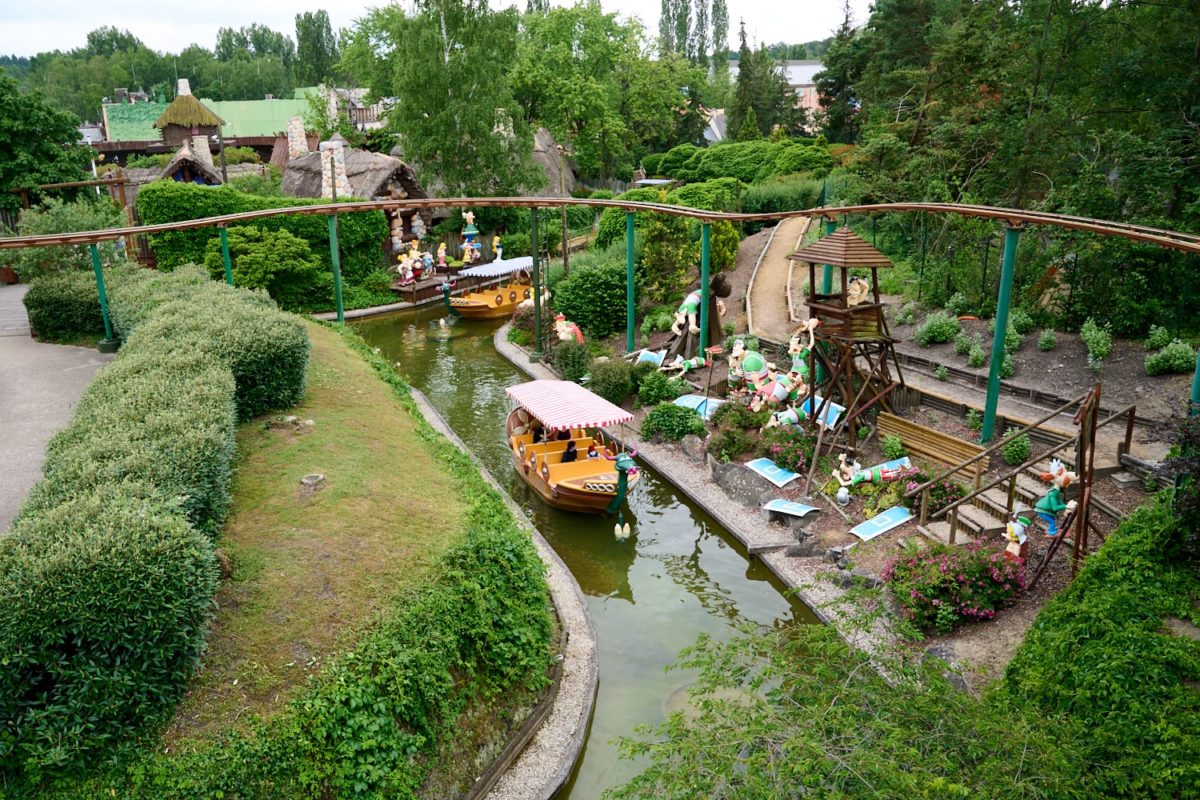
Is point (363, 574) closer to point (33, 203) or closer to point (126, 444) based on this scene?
point (126, 444)

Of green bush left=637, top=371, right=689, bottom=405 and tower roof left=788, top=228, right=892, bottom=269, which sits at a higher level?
tower roof left=788, top=228, right=892, bottom=269

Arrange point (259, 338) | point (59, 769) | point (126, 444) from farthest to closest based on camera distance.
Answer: point (259, 338) < point (126, 444) < point (59, 769)

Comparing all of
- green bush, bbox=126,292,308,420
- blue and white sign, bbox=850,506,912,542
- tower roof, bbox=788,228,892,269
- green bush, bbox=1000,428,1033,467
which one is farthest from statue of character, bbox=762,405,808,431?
green bush, bbox=126,292,308,420

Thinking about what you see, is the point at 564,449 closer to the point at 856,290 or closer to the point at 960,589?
the point at 856,290

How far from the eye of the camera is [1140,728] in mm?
7199

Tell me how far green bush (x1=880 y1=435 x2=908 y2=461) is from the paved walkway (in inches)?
525

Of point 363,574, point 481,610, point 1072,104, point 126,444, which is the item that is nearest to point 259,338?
point 126,444

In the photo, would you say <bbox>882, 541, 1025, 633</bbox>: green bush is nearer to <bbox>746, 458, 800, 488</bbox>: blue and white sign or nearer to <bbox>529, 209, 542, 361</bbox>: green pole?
<bbox>746, 458, 800, 488</bbox>: blue and white sign

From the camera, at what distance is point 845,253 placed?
1526cm

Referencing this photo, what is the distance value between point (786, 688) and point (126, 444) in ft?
24.7

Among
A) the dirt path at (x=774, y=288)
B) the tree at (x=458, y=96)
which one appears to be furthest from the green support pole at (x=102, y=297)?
the tree at (x=458, y=96)

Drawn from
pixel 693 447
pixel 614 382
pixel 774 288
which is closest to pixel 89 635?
pixel 693 447

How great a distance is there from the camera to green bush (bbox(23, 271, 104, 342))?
1934 centimetres

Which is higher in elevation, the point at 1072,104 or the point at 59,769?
the point at 1072,104
